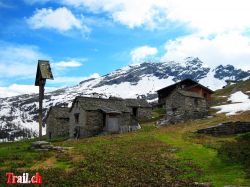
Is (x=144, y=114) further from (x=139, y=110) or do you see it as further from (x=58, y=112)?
(x=58, y=112)

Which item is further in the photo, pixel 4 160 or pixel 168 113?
pixel 168 113

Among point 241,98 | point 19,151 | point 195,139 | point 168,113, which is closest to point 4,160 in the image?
point 19,151

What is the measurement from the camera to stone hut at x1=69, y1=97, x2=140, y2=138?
69.9 meters

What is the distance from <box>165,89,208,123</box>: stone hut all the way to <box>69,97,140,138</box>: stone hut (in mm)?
8922

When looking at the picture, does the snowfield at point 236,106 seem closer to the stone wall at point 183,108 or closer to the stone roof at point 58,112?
the stone wall at point 183,108

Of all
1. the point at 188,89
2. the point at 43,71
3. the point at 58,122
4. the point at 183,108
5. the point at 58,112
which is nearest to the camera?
the point at 43,71

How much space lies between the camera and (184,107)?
258 ft

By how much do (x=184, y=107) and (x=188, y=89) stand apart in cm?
2733

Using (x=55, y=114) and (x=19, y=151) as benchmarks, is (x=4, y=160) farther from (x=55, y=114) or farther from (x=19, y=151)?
(x=55, y=114)

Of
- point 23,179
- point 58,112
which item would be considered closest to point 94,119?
point 58,112

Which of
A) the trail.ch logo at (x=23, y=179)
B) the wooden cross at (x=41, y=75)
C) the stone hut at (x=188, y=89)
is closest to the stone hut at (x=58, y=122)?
the stone hut at (x=188, y=89)

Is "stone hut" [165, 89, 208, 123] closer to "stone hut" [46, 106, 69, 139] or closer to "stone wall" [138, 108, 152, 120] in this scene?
"stone wall" [138, 108, 152, 120]

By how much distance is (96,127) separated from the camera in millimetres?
70438

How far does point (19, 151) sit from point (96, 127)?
1312 inches
